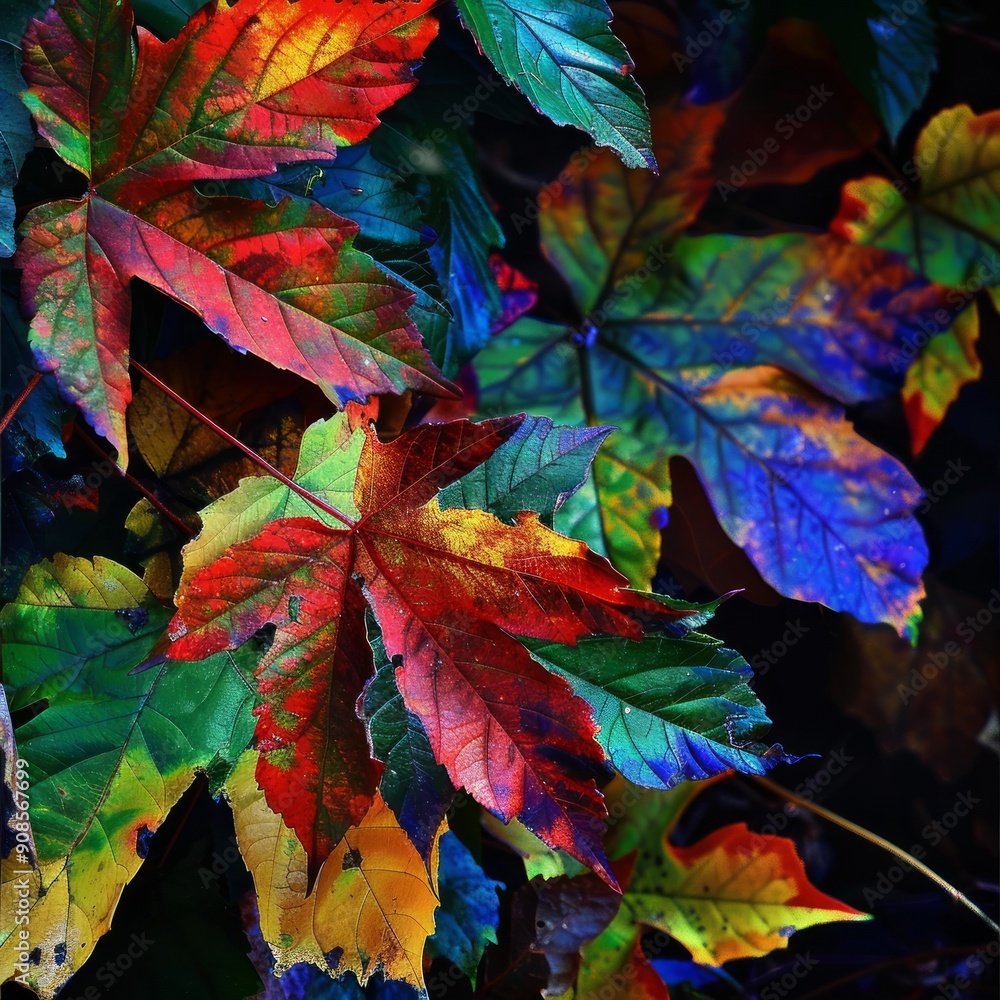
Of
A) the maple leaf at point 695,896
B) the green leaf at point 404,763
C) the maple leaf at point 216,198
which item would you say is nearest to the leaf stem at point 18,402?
the maple leaf at point 216,198

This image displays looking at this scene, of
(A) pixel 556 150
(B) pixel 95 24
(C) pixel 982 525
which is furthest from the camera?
(C) pixel 982 525

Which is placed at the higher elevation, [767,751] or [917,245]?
[917,245]

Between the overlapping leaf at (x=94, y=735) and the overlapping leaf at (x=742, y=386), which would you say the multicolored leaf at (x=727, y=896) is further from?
the overlapping leaf at (x=94, y=735)

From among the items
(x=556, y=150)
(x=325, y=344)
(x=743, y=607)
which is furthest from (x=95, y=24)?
(x=743, y=607)

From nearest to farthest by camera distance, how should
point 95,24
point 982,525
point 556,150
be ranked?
point 95,24 < point 556,150 < point 982,525

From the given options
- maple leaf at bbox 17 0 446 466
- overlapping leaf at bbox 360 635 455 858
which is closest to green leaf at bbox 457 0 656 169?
maple leaf at bbox 17 0 446 466

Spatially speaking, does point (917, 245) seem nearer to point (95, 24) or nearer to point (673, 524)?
point (673, 524)
